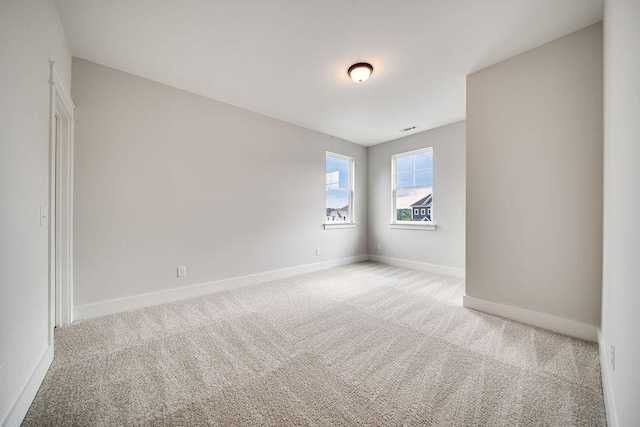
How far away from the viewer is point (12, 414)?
45.1 inches

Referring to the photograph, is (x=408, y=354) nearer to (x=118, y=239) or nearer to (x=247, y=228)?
(x=247, y=228)

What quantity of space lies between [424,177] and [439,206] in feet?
2.07

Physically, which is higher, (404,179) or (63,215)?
(404,179)

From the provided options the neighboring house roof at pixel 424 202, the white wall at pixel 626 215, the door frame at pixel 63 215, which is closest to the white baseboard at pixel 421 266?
the neighboring house roof at pixel 424 202

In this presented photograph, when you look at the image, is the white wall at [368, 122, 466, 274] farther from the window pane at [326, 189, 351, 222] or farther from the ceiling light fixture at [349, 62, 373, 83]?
the ceiling light fixture at [349, 62, 373, 83]

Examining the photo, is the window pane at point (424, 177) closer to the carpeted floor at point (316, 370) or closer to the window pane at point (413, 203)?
the window pane at point (413, 203)

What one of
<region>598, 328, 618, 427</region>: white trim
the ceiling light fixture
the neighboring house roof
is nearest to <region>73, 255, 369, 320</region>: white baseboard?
the neighboring house roof

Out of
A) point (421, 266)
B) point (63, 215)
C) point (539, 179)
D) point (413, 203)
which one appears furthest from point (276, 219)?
point (539, 179)

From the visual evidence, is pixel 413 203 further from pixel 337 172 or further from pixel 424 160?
pixel 337 172

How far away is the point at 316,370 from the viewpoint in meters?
1.63

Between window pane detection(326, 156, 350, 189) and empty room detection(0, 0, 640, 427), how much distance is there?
1.13 metres

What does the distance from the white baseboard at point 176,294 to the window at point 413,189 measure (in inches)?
82.5

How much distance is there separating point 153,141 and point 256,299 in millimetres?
2212

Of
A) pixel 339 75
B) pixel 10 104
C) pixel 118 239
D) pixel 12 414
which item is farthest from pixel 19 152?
pixel 339 75
